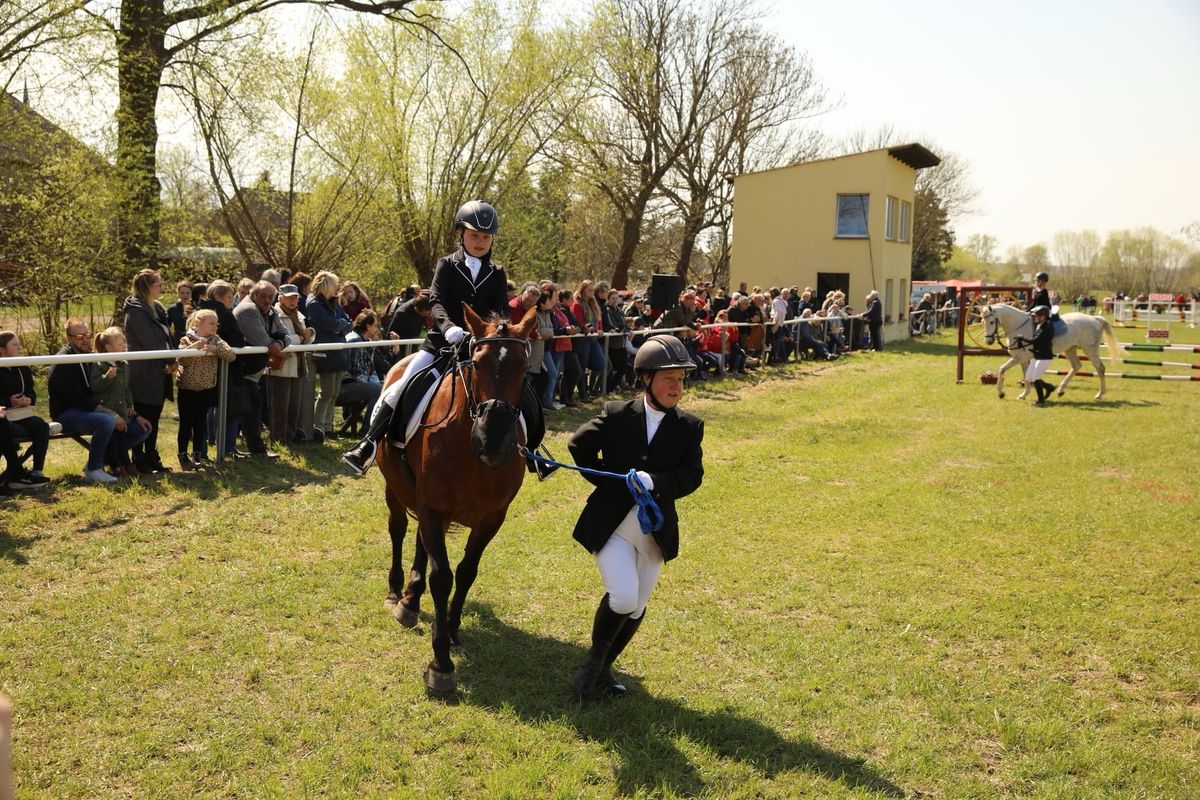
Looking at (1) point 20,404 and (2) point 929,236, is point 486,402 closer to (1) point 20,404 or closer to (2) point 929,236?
(1) point 20,404

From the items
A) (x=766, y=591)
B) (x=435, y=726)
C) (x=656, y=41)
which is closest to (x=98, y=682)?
(x=435, y=726)

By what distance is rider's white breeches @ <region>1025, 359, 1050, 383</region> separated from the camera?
17478 mm

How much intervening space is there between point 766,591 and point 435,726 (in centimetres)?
307

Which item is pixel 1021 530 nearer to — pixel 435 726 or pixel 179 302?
pixel 435 726

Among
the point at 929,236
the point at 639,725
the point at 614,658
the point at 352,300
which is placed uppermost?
the point at 929,236

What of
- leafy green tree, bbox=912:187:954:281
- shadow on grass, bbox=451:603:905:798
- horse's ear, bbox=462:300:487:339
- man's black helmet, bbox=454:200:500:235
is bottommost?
shadow on grass, bbox=451:603:905:798

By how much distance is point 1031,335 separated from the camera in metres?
18.0

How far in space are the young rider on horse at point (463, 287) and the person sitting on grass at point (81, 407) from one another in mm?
4194

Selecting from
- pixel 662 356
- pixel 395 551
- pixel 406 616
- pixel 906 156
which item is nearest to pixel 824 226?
pixel 906 156

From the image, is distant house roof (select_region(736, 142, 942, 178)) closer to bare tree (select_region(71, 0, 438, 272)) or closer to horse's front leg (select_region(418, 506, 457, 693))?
bare tree (select_region(71, 0, 438, 272))

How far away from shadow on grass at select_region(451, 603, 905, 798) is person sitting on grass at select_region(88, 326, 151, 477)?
5301 mm

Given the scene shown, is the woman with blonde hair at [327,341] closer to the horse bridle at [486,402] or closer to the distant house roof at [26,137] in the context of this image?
the horse bridle at [486,402]

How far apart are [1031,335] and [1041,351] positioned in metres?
0.62

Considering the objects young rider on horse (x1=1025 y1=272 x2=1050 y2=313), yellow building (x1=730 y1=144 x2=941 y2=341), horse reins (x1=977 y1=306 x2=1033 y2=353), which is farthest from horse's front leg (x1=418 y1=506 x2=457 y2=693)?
yellow building (x1=730 y1=144 x2=941 y2=341)
